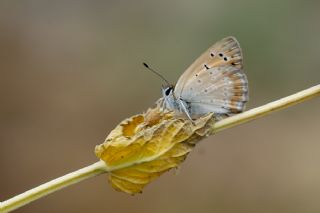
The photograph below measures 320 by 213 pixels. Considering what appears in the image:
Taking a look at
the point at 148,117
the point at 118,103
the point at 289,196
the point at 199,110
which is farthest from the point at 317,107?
the point at 148,117

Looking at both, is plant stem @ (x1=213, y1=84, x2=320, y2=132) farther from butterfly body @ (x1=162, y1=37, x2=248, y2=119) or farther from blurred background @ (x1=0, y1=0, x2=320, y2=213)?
blurred background @ (x1=0, y1=0, x2=320, y2=213)

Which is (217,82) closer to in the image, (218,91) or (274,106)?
(218,91)

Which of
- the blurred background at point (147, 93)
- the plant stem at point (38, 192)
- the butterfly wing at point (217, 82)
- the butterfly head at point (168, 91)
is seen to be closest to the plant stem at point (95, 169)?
the plant stem at point (38, 192)

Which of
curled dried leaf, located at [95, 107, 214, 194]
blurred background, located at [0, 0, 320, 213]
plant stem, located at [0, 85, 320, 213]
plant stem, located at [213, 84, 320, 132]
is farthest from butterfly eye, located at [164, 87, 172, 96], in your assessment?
blurred background, located at [0, 0, 320, 213]

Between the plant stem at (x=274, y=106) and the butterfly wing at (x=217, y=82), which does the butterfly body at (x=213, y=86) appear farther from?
the plant stem at (x=274, y=106)

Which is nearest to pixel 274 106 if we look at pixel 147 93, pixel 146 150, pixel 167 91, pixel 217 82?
pixel 146 150

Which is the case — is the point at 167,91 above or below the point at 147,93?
above
